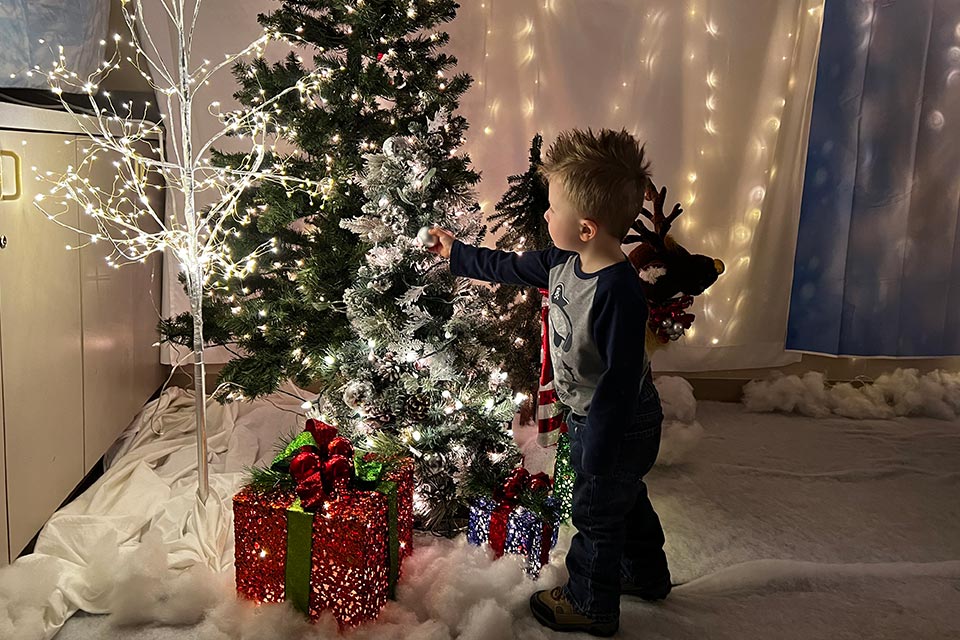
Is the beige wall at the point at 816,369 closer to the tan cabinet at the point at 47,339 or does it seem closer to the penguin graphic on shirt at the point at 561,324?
the penguin graphic on shirt at the point at 561,324

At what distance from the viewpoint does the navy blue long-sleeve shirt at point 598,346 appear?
1530 millimetres

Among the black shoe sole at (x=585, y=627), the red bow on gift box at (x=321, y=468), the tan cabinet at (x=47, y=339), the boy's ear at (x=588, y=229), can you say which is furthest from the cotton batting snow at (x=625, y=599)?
the boy's ear at (x=588, y=229)

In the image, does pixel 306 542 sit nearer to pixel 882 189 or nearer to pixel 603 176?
pixel 603 176

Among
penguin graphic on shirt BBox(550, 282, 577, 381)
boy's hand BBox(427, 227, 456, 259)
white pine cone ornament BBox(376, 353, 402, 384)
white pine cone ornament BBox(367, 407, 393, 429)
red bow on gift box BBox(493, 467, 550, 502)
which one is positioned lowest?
red bow on gift box BBox(493, 467, 550, 502)

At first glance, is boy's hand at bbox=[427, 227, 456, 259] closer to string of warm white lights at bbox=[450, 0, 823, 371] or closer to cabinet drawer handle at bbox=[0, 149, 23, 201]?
cabinet drawer handle at bbox=[0, 149, 23, 201]

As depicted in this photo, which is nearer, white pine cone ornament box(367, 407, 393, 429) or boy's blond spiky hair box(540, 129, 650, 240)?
boy's blond spiky hair box(540, 129, 650, 240)

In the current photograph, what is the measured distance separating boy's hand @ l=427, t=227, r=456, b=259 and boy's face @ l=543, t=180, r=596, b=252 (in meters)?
0.29

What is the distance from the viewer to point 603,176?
5.19 feet

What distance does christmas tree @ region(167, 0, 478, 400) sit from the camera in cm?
193

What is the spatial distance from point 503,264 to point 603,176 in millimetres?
343

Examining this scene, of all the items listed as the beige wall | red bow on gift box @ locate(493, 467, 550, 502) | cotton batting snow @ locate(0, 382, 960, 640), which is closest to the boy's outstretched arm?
red bow on gift box @ locate(493, 467, 550, 502)

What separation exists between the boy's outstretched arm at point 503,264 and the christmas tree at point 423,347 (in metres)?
0.11

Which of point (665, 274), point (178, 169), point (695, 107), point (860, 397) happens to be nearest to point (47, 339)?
point (178, 169)

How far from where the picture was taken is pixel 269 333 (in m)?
2.10
